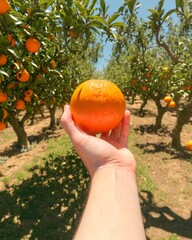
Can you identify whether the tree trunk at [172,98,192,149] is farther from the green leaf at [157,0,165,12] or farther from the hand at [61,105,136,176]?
the hand at [61,105,136,176]

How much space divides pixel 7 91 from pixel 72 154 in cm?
493

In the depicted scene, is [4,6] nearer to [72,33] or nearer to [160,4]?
[72,33]

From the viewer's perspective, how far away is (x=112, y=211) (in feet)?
4.21

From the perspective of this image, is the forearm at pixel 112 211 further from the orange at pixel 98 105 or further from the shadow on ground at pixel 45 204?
the shadow on ground at pixel 45 204

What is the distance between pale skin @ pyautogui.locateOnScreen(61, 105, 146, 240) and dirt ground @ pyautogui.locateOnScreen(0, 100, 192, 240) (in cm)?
330

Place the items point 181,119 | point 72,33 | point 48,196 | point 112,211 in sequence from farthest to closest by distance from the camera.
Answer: point 181,119
point 48,196
point 72,33
point 112,211

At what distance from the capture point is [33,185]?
604 cm

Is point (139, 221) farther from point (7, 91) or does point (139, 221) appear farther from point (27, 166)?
point (27, 166)

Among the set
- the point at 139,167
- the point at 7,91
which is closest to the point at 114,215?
the point at 7,91

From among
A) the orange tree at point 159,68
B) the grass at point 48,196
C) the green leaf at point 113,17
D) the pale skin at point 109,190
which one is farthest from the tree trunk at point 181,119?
the pale skin at point 109,190

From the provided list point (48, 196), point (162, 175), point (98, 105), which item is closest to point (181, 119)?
point (162, 175)

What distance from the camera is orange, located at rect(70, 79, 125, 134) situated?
1.88 m

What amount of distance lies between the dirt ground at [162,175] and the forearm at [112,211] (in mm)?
3464

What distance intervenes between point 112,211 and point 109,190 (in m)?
0.17
